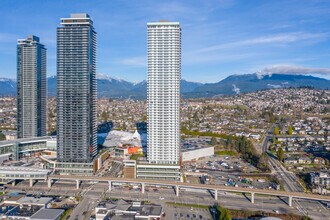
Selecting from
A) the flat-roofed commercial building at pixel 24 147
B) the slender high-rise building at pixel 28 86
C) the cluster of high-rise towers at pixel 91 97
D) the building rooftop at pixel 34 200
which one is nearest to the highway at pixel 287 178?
the cluster of high-rise towers at pixel 91 97

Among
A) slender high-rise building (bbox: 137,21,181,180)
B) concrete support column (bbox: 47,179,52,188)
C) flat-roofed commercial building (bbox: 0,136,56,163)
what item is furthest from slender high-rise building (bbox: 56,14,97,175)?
flat-roofed commercial building (bbox: 0,136,56,163)

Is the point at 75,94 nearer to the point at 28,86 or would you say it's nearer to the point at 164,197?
the point at 164,197

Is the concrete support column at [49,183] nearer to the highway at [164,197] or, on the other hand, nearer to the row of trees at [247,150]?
the highway at [164,197]

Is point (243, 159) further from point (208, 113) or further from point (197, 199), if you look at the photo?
point (208, 113)

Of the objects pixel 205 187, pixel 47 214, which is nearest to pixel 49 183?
pixel 47 214

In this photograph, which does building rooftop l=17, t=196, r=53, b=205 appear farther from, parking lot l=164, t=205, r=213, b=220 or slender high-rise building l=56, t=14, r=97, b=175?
parking lot l=164, t=205, r=213, b=220

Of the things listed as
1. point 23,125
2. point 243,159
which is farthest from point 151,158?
point 23,125
